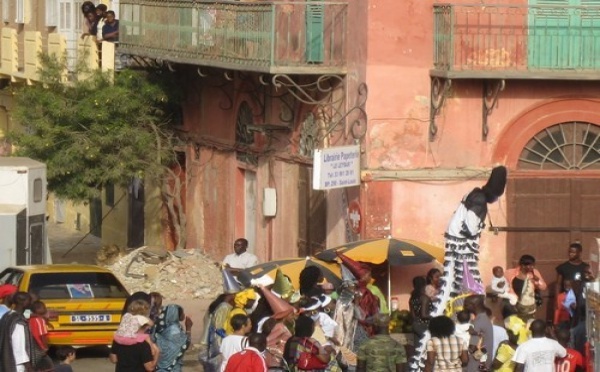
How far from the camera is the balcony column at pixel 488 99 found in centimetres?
2258

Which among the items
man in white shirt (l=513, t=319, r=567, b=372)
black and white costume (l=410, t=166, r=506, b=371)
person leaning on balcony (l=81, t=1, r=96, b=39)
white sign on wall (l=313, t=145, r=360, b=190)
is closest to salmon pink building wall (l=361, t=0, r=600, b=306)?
white sign on wall (l=313, t=145, r=360, b=190)

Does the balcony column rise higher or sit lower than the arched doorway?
higher

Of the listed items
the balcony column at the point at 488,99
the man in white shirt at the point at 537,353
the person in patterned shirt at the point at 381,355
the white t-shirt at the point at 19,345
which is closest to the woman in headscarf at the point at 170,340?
the white t-shirt at the point at 19,345

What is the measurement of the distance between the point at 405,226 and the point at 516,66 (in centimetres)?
268

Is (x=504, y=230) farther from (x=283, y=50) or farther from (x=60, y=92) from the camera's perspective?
(x=60, y=92)

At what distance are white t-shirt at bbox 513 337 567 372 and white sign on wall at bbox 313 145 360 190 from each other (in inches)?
259

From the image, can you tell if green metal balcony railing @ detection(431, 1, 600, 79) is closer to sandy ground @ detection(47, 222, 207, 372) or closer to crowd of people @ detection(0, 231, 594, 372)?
crowd of people @ detection(0, 231, 594, 372)

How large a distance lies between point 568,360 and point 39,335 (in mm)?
5448

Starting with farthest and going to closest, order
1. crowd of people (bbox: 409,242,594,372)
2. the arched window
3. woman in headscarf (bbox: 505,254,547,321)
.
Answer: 1. the arched window
2. woman in headscarf (bbox: 505,254,547,321)
3. crowd of people (bbox: 409,242,594,372)

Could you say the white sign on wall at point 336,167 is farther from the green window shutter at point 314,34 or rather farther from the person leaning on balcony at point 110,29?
the person leaning on balcony at point 110,29

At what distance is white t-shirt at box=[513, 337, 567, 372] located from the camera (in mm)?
15586

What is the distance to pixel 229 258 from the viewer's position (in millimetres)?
23672

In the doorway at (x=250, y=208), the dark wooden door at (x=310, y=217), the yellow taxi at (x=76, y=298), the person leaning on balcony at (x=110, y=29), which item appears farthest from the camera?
the person leaning on balcony at (x=110, y=29)

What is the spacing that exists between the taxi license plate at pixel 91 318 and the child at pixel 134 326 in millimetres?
5081
